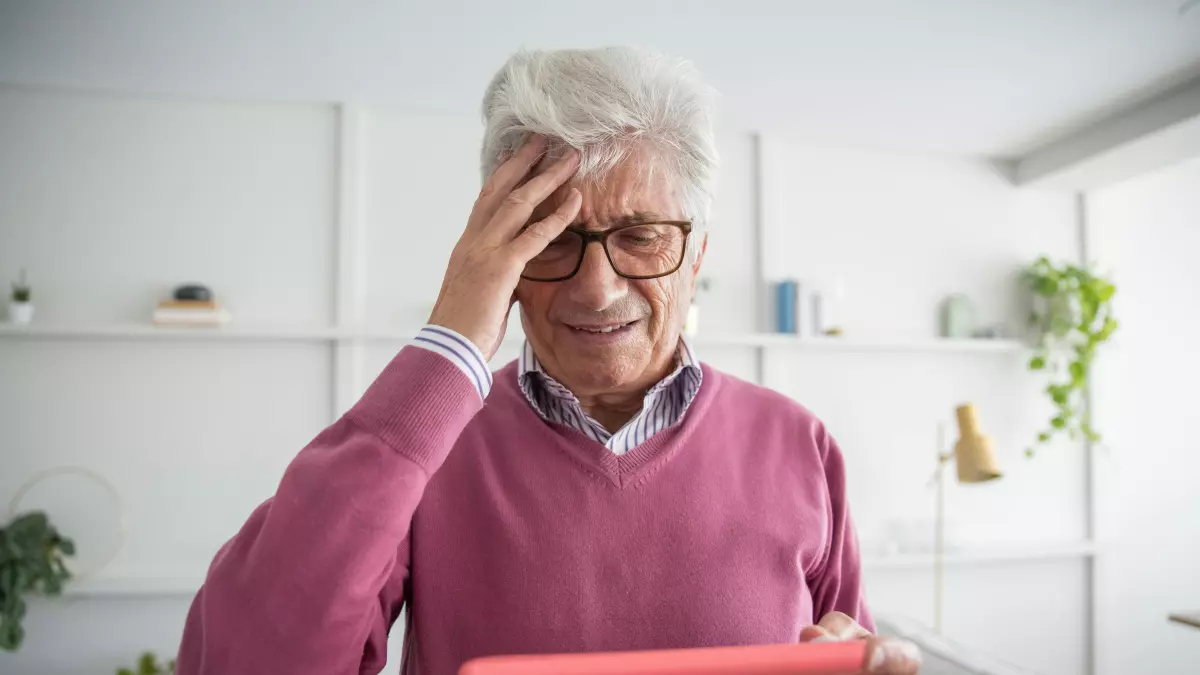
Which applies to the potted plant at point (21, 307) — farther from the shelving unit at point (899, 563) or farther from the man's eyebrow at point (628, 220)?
the man's eyebrow at point (628, 220)

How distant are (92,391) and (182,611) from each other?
962 mm

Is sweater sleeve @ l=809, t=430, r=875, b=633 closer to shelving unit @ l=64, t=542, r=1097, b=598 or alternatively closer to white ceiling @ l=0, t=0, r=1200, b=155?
white ceiling @ l=0, t=0, r=1200, b=155

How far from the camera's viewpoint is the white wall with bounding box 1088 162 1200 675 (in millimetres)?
3873

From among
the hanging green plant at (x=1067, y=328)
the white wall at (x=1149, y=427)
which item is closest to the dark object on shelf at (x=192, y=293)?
the hanging green plant at (x=1067, y=328)

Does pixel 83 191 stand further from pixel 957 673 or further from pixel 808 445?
pixel 957 673

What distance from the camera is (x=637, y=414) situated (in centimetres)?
100

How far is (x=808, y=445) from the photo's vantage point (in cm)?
104

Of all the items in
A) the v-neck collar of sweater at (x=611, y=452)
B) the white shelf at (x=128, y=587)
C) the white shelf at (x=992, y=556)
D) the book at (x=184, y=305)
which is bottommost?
the white shelf at (x=992, y=556)

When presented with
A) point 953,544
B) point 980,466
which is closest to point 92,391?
point 980,466

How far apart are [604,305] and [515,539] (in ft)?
0.98

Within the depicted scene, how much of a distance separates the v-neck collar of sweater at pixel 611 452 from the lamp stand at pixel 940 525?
9.03ft

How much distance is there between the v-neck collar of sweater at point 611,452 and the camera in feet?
3.02

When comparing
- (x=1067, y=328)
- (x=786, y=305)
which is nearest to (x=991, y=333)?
(x=1067, y=328)

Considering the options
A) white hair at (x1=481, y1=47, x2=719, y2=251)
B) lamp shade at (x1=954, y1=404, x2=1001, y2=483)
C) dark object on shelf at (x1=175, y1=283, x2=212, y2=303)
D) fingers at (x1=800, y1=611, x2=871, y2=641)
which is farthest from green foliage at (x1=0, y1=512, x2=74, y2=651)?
lamp shade at (x1=954, y1=404, x2=1001, y2=483)
